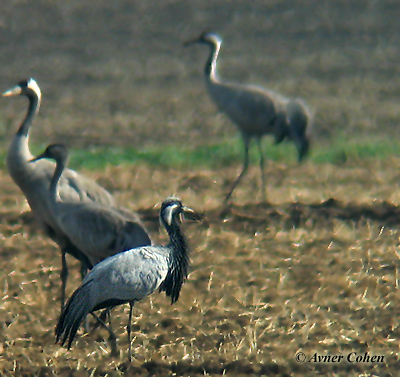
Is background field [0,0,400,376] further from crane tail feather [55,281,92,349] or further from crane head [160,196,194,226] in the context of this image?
crane head [160,196,194,226]

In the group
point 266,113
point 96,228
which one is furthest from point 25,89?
point 266,113

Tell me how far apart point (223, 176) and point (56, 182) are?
14.3 ft

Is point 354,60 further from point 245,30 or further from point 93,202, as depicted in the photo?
point 93,202

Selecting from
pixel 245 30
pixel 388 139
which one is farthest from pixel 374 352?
pixel 245 30

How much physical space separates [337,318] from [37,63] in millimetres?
14774

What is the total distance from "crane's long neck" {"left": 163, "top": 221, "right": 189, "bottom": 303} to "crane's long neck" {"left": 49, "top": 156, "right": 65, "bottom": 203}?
104 cm

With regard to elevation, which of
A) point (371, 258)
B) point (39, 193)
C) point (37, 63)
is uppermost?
point (39, 193)

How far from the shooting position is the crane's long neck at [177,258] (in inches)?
190

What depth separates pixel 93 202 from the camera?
5.59 meters

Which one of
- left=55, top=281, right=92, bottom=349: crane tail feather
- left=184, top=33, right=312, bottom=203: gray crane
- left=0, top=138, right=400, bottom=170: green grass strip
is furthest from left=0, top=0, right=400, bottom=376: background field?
left=184, top=33, right=312, bottom=203: gray crane

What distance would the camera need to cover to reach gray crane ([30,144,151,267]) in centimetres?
534

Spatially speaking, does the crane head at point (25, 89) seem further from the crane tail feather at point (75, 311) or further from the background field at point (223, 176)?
the crane tail feather at point (75, 311)

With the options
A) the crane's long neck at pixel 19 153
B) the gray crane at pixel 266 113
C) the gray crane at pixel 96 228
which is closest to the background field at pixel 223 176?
the gray crane at pixel 96 228

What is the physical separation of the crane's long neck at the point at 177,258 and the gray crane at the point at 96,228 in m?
0.52
